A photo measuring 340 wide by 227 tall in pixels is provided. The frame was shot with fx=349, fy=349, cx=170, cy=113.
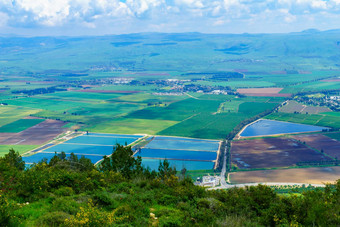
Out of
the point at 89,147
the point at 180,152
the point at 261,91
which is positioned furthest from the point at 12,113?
the point at 261,91

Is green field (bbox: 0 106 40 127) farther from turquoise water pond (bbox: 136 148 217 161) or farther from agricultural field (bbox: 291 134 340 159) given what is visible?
agricultural field (bbox: 291 134 340 159)

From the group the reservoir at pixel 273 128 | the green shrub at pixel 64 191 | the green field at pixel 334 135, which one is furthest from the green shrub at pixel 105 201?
the green field at pixel 334 135

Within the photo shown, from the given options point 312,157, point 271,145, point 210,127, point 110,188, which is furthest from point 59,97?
point 110,188

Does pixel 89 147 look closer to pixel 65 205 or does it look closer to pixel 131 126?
pixel 131 126

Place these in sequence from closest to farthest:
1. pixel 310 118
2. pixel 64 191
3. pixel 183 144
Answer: pixel 64 191 < pixel 183 144 < pixel 310 118

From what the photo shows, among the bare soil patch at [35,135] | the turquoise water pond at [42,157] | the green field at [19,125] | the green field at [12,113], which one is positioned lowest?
the turquoise water pond at [42,157]

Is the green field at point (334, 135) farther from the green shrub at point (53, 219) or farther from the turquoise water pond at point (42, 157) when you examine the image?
the green shrub at point (53, 219)
